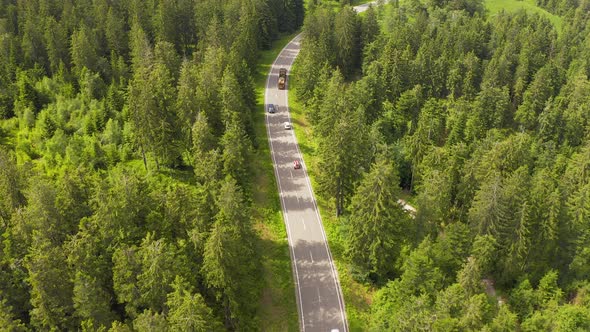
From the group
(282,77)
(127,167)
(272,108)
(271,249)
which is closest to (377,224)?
(271,249)

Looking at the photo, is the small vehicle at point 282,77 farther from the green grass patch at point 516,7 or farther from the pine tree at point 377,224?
the green grass patch at point 516,7

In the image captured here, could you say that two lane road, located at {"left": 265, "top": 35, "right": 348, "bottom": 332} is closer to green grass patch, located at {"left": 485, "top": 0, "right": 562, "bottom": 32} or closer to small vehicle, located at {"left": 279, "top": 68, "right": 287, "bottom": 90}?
small vehicle, located at {"left": 279, "top": 68, "right": 287, "bottom": 90}

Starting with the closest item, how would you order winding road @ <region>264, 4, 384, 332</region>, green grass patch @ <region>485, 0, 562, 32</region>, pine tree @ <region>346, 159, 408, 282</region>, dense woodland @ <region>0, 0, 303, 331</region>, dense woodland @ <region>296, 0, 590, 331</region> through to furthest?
dense woodland @ <region>0, 0, 303, 331</region>
dense woodland @ <region>296, 0, 590, 331</region>
pine tree @ <region>346, 159, 408, 282</region>
winding road @ <region>264, 4, 384, 332</region>
green grass patch @ <region>485, 0, 562, 32</region>

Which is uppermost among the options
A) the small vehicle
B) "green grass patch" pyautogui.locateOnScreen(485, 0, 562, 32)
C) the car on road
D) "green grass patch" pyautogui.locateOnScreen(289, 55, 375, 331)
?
"green grass patch" pyautogui.locateOnScreen(485, 0, 562, 32)

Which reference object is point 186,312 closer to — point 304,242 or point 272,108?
point 304,242

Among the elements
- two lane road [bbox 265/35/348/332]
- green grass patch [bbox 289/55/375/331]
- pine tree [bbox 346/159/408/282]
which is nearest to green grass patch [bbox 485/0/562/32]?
green grass patch [bbox 289/55/375/331]

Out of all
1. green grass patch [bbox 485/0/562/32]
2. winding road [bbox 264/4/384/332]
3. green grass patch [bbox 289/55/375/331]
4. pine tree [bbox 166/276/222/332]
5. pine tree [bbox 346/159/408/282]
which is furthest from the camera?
green grass patch [bbox 485/0/562/32]
